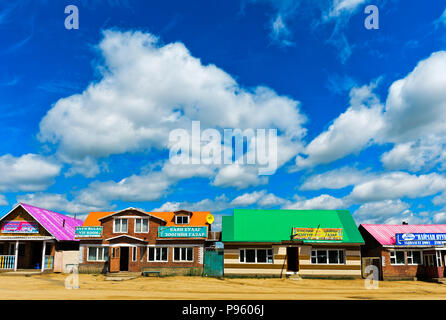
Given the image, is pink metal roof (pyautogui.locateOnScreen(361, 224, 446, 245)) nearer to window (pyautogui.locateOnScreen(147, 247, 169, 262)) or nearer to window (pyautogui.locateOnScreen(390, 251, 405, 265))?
window (pyautogui.locateOnScreen(390, 251, 405, 265))

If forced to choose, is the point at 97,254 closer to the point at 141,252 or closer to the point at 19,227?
the point at 141,252

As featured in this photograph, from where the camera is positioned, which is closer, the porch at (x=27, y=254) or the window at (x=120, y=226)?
the porch at (x=27, y=254)

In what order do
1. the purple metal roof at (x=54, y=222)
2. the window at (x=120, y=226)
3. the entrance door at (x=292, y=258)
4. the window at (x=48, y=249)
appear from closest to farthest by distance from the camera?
the entrance door at (x=292, y=258) < the window at (x=120, y=226) < the purple metal roof at (x=54, y=222) < the window at (x=48, y=249)

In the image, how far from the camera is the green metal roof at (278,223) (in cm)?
3816

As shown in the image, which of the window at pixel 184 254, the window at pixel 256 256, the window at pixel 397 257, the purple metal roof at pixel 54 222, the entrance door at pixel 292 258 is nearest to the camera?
the window at pixel 256 256

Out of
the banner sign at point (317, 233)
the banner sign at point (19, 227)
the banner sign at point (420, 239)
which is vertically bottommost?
the banner sign at point (420, 239)

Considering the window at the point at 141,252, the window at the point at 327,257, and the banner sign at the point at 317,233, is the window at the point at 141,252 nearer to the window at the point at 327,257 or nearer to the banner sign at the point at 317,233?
the banner sign at the point at 317,233

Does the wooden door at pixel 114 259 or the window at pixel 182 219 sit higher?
the window at pixel 182 219

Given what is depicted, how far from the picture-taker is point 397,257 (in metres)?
38.9

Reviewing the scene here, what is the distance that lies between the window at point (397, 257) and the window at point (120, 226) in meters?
27.8

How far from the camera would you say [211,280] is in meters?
35.2

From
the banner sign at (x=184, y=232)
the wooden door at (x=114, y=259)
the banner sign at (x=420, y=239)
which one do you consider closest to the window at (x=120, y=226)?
the wooden door at (x=114, y=259)
